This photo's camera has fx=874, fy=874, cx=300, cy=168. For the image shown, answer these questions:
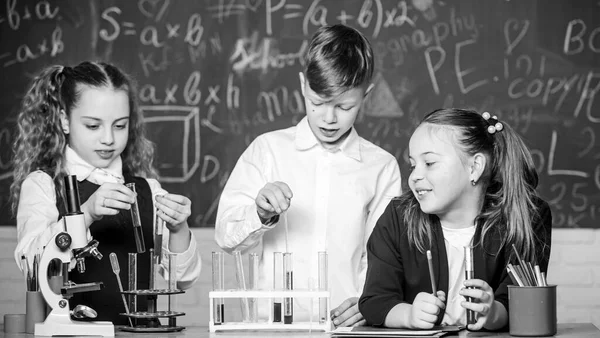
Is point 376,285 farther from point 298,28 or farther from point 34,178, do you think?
point 298,28

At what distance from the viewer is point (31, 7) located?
11.3 feet

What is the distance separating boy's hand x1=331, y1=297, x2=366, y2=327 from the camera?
1.92m

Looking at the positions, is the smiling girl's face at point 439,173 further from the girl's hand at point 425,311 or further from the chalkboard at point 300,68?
the chalkboard at point 300,68

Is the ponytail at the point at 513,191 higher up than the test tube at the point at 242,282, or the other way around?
the ponytail at the point at 513,191

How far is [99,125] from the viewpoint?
216 cm

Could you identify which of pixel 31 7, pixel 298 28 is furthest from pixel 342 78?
pixel 31 7

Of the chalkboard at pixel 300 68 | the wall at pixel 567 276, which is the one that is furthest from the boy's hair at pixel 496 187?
the wall at pixel 567 276

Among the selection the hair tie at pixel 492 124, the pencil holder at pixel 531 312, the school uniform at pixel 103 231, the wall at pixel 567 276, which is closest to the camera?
the pencil holder at pixel 531 312

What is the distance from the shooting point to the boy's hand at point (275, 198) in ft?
6.31

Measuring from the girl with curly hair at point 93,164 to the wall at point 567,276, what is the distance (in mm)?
1106

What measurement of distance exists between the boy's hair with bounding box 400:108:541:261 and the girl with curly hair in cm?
55

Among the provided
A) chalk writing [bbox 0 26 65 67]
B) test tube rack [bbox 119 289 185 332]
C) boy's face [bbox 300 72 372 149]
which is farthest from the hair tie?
chalk writing [bbox 0 26 65 67]

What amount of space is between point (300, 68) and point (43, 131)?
139 cm

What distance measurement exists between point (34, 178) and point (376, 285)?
0.90 metres
